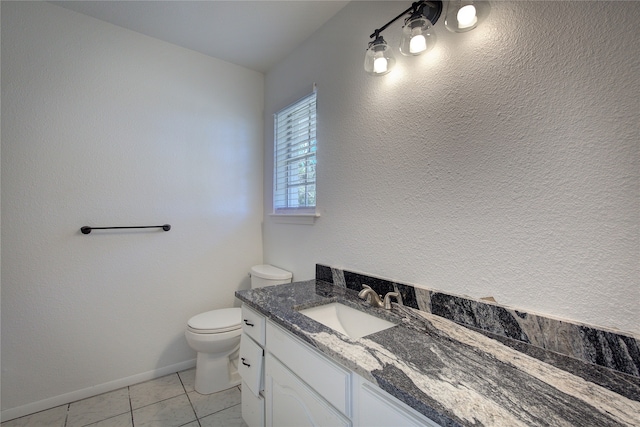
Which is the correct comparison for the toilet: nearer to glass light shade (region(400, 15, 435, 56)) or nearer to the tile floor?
the tile floor

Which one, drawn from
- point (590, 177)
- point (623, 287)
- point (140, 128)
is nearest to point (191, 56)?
point (140, 128)

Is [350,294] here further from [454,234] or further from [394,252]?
[454,234]

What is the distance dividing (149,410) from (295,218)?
4.80ft

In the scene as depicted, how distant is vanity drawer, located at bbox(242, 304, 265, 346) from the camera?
1.25 metres

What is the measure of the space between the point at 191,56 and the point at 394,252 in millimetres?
2096

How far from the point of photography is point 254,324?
1317 mm

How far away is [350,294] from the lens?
4.69ft

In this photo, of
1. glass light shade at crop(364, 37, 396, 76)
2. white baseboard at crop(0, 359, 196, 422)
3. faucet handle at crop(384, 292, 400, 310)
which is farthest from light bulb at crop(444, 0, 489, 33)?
white baseboard at crop(0, 359, 196, 422)

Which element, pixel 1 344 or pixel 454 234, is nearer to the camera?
pixel 454 234

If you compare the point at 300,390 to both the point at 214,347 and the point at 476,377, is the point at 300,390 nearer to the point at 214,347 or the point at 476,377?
the point at 476,377

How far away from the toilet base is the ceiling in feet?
7.15

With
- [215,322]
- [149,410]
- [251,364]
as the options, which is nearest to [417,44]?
[251,364]

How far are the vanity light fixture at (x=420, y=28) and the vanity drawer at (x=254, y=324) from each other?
4.16 ft

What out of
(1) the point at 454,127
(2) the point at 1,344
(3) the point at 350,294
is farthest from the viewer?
(2) the point at 1,344
